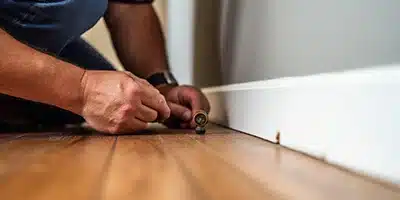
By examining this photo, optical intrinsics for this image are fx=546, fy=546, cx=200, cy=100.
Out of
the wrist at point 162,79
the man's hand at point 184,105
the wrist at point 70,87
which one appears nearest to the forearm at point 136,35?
the wrist at point 162,79

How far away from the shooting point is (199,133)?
986mm

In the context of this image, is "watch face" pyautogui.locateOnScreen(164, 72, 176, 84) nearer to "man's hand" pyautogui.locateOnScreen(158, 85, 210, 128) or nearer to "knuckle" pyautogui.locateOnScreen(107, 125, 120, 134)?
"man's hand" pyautogui.locateOnScreen(158, 85, 210, 128)

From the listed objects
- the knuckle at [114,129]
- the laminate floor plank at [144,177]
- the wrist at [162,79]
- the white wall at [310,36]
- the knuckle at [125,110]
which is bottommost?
the knuckle at [114,129]

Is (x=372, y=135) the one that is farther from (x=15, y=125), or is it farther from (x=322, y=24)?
(x=15, y=125)

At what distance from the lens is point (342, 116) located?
1.82ft

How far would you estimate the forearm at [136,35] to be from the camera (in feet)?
4.42

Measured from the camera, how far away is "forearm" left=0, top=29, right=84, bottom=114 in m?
0.79

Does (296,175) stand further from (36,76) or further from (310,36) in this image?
(36,76)

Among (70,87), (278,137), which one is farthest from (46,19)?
(278,137)

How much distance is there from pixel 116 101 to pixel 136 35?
1.77 ft

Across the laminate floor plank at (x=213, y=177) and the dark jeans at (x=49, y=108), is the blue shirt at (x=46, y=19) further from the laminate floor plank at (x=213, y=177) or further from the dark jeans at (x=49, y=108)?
the laminate floor plank at (x=213, y=177)

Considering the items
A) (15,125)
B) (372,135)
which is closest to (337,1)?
(372,135)

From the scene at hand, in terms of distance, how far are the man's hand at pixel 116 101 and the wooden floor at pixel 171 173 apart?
8cm

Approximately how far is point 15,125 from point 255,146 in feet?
2.09
